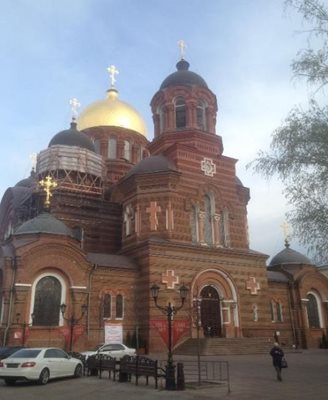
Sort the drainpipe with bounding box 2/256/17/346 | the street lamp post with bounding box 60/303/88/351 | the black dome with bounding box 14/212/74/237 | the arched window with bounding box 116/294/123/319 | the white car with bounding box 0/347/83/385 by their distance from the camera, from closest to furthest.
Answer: the white car with bounding box 0/347/83/385 → the drainpipe with bounding box 2/256/17/346 → the street lamp post with bounding box 60/303/88/351 → the black dome with bounding box 14/212/74/237 → the arched window with bounding box 116/294/123/319

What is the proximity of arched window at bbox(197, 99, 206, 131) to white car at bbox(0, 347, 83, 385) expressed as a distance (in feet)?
69.1

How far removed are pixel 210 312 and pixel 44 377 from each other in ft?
48.5

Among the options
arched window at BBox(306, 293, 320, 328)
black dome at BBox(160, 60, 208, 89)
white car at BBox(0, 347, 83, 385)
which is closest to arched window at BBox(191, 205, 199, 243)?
black dome at BBox(160, 60, 208, 89)

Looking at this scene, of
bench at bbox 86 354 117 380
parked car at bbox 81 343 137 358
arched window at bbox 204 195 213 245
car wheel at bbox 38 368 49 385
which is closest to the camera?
car wheel at bbox 38 368 49 385

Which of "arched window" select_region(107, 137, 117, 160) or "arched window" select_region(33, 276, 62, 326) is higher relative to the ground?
"arched window" select_region(107, 137, 117, 160)

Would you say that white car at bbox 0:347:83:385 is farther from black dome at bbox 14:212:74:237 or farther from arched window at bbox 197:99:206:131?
arched window at bbox 197:99:206:131

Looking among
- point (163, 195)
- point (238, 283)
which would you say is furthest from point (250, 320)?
point (163, 195)

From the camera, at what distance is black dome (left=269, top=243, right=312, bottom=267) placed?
117ft

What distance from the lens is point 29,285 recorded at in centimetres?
2222

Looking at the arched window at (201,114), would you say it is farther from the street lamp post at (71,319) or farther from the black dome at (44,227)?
the street lamp post at (71,319)

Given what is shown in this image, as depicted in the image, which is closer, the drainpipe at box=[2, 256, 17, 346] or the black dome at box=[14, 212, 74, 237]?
the drainpipe at box=[2, 256, 17, 346]

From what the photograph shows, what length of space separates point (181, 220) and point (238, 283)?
540cm

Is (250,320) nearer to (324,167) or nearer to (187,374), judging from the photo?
(187,374)

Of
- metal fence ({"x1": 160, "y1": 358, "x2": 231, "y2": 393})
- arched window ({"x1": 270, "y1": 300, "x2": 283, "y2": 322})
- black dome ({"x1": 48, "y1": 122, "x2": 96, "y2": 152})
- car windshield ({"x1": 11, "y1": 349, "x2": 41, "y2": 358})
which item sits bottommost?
metal fence ({"x1": 160, "y1": 358, "x2": 231, "y2": 393})
